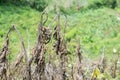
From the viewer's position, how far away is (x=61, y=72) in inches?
132

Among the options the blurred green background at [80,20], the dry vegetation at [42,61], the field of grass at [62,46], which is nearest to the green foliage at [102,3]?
the blurred green background at [80,20]

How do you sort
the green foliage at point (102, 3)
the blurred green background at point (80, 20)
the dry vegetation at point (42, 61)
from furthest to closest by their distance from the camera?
the green foliage at point (102, 3) → the blurred green background at point (80, 20) → the dry vegetation at point (42, 61)

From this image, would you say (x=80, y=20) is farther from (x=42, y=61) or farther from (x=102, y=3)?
(x=42, y=61)

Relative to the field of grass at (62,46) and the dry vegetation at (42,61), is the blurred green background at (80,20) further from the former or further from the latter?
the dry vegetation at (42,61)

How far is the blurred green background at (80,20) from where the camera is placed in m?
13.5

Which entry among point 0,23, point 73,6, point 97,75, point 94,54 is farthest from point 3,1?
point 97,75

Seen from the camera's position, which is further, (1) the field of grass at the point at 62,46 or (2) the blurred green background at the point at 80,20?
(2) the blurred green background at the point at 80,20

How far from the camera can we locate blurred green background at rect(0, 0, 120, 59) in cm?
1346

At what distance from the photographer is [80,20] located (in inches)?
658

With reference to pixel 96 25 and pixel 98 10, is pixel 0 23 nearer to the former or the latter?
pixel 96 25

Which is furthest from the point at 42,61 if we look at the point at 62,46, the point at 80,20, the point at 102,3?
the point at 102,3

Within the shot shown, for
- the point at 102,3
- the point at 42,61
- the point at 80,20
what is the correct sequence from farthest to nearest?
1. the point at 102,3
2. the point at 80,20
3. the point at 42,61

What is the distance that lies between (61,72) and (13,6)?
542 inches

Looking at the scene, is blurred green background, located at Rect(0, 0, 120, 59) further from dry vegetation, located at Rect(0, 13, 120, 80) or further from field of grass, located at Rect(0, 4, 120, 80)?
dry vegetation, located at Rect(0, 13, 120, 80)
